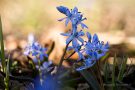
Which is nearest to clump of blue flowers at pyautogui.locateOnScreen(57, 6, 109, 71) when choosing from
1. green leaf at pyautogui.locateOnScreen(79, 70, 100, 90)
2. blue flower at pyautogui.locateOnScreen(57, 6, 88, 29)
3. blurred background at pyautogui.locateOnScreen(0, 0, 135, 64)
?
blue flower at pyautogui.locateOnScreen(57, 6, 88, 29)

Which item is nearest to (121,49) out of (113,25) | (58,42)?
(58,42)

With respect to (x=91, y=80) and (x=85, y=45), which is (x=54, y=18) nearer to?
(x=91, y=80)

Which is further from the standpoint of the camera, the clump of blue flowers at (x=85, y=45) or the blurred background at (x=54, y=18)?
the blurred background at (x=54, y=18)

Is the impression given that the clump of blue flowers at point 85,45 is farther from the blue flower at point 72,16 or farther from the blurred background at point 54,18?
the blurred background at point 54,18

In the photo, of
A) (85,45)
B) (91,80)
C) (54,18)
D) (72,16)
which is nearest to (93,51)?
(85,45)

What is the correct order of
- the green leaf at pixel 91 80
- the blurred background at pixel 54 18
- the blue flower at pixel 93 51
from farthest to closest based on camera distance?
the blurred background at pixel 54 18 < the green leaf at pixel 91 80 < the blue flower at pixel 93 51

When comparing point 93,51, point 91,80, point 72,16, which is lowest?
point 91,80

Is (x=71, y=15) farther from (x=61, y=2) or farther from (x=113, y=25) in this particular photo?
(x=61, y=2)

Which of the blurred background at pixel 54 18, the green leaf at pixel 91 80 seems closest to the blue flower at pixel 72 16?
the green leaf at pixel 91 80

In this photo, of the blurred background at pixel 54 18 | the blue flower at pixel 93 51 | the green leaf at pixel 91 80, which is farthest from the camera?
the blurred background at pixel 54 18

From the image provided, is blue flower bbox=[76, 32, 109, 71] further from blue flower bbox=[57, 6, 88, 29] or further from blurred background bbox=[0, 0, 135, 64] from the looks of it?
blurred background bbox=[0, 0, 135, 64]
